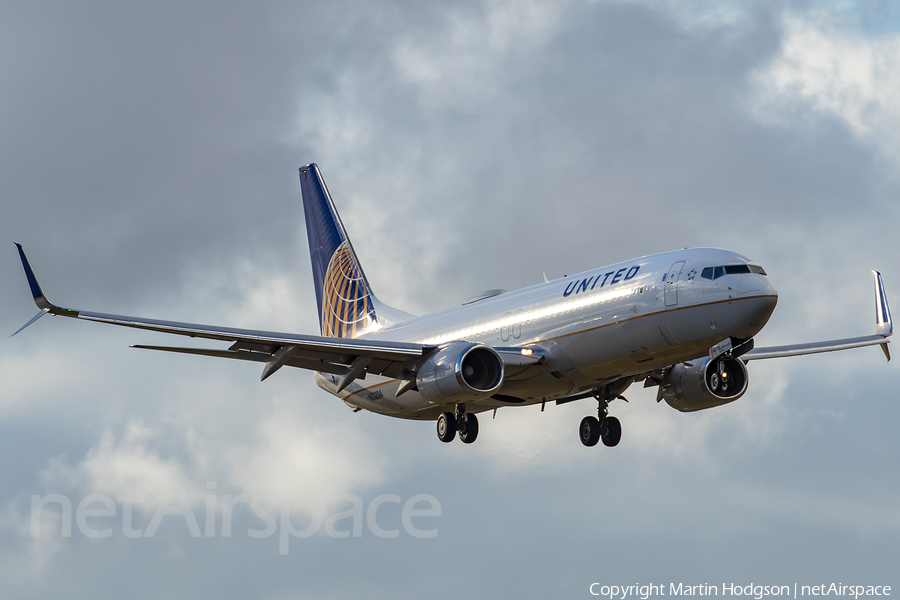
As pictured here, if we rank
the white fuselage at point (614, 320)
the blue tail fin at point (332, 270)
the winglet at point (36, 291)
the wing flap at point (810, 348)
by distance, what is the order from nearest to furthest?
the winglet at point (36, 291)
the white fuselage at point (614, 320)
the wing flap at point (810, 348)
the blue tail fin at point (332, 270)

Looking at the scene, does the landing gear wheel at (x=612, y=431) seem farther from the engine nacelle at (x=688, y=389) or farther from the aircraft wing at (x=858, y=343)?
the aircraft wing at (x=858, y=343)

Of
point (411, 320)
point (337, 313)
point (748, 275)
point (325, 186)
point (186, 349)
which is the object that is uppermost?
point (325, 186)

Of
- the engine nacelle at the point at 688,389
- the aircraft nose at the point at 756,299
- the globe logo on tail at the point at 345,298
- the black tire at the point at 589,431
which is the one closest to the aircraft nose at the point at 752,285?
the aircraft nose at the point at 756,299

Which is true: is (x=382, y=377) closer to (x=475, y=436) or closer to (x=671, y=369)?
(x=475, y=436)

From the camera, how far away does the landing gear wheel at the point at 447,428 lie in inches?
1528

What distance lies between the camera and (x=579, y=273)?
36.7 meters

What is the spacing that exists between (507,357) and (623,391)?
6.43 metres

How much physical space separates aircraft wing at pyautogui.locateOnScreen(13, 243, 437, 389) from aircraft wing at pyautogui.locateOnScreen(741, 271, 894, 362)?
13.7 m

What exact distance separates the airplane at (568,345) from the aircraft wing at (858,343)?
0.05m

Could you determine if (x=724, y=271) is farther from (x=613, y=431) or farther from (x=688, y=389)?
(x=613, y=431)

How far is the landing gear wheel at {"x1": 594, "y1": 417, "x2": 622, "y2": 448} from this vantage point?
4050cm

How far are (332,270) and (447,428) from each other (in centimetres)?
1579

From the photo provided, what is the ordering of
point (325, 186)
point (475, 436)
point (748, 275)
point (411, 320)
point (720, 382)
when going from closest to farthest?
1. point (748, 275)
2. point (720, 382)
3. point (475, 436)
4. point (411, 320)
5. point (325, 186)

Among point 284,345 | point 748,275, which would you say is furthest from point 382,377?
point 748,275
